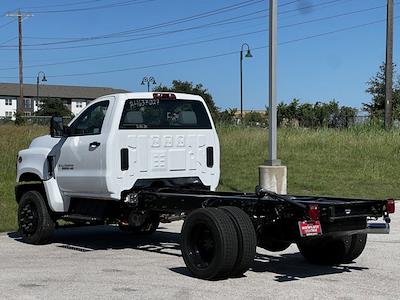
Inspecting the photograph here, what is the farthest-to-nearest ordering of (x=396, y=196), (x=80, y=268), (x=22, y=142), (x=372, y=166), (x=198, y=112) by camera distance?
(x=22, y=142), (x=372, y=166), (x=396, y=196), (x=198, y=112), (x=80, y=268)

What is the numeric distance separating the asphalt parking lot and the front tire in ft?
0.52

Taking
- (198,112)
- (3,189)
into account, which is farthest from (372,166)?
(198,112)

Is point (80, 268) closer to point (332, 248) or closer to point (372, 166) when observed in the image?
point (332, 248)

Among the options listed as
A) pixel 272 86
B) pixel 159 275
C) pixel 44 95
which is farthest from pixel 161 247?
pixel 44 95

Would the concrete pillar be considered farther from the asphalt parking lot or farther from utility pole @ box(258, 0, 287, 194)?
the asphalt parking lot

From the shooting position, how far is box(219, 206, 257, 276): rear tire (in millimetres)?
7172

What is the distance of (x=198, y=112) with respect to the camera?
10094 millimetres

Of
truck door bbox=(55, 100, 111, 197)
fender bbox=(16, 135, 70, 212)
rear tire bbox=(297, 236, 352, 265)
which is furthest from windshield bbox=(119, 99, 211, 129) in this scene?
rear tire bbox=(297, 236, 352, 265)

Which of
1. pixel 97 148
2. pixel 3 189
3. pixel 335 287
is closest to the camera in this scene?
pixel 335 287

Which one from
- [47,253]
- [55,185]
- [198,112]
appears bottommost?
[47,253]

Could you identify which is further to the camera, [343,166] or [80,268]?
[343,166]

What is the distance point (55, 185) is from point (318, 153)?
56.2 feet

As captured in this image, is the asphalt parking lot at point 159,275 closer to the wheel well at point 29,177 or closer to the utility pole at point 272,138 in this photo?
the wheel well at point 29,177

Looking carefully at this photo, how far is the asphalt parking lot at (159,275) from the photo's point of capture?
685 centimetres
